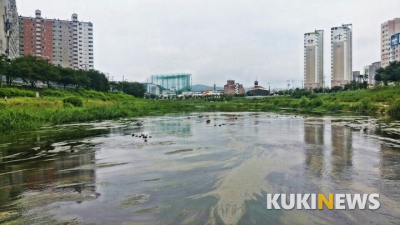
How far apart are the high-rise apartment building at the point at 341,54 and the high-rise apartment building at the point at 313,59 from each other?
3.95 meters

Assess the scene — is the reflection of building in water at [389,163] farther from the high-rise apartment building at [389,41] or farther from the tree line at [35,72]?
the high-rise apartment building at [389,41]

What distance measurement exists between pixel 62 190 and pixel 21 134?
1216 cm

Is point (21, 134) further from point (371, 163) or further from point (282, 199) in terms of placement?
point (371, 163)

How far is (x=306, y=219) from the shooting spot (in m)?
5.16

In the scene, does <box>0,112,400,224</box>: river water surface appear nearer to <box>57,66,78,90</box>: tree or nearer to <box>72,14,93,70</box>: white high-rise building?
<box>57,66,78,90</box>: tree

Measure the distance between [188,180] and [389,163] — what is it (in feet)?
20.2

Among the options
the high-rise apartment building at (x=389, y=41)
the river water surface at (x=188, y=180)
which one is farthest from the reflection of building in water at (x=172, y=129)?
the high-rise apartment building at (x=389, y=41)

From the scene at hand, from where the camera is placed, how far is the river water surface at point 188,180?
211 inches

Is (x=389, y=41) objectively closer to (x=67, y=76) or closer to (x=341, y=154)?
(x=67, y=76)

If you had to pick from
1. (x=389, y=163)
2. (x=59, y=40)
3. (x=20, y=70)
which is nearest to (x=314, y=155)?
(x=389, y=163)

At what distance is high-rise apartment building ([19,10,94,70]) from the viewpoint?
9750cm

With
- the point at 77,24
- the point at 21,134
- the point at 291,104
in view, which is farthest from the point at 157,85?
the point at 21,134

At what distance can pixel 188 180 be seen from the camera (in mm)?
7465

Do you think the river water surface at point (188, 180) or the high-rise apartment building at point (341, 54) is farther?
the high-rise apartment building at point (341, 54)
